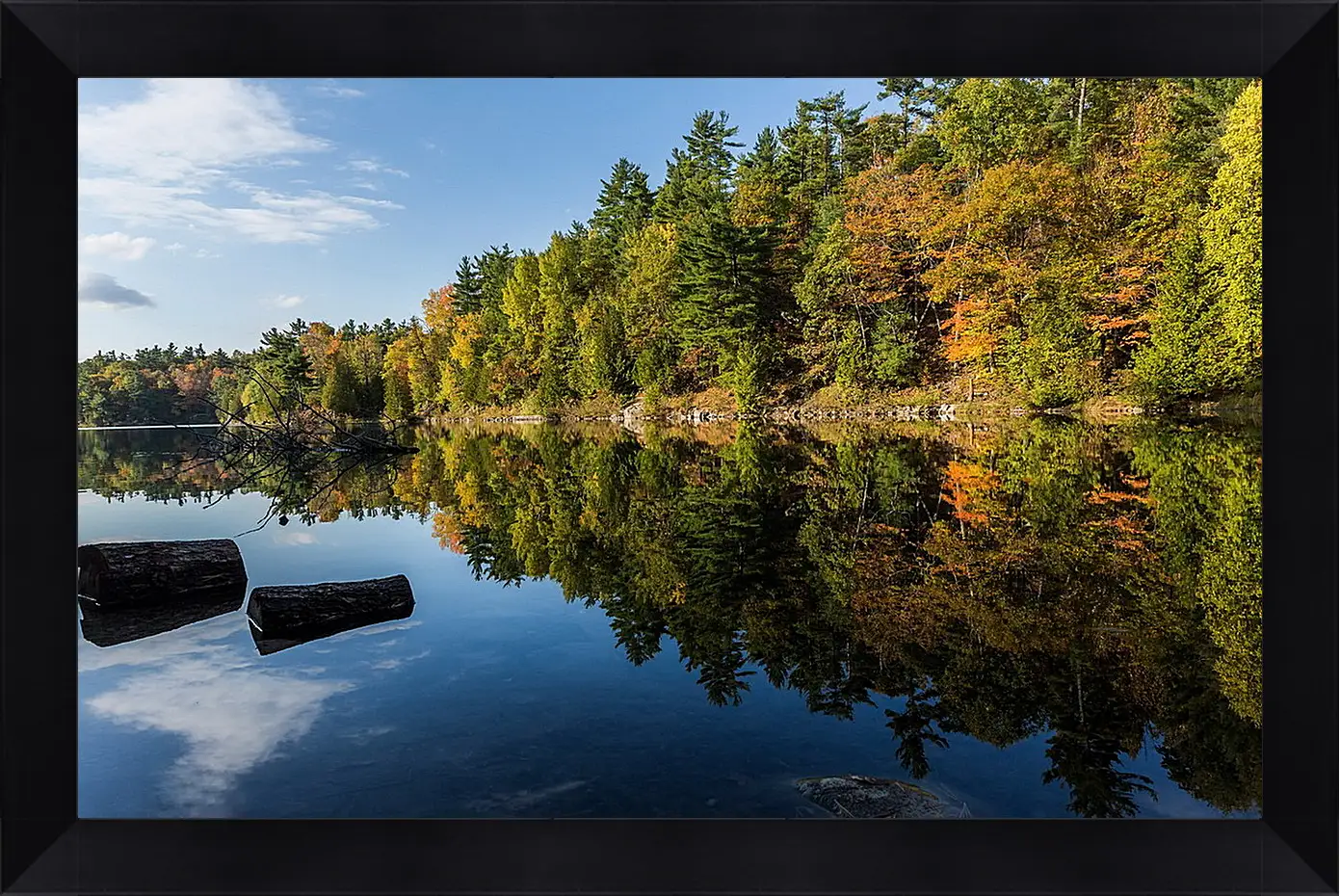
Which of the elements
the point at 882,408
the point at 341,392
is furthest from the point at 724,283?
the point at 341,392

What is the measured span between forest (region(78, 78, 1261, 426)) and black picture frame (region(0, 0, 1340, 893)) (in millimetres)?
9183

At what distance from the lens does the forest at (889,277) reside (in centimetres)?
1470

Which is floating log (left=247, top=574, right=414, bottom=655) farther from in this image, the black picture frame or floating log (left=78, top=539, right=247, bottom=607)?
the black picture frame

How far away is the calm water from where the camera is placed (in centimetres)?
197

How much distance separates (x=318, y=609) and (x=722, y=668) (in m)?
1.86

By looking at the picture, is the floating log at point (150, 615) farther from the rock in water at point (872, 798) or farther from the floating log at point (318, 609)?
the rock in water at point (872, 798)

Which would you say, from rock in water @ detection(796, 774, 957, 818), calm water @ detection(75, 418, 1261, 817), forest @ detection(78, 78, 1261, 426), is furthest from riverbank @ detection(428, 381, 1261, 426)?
rock in water @ detection(796, 774, 957, 818)

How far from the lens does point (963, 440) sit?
11320 millimetres

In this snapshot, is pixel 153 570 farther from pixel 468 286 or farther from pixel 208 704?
pixel 468 286

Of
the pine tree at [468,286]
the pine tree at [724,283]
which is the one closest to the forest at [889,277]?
the pine tree at [724,283]

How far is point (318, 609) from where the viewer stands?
354 cm
